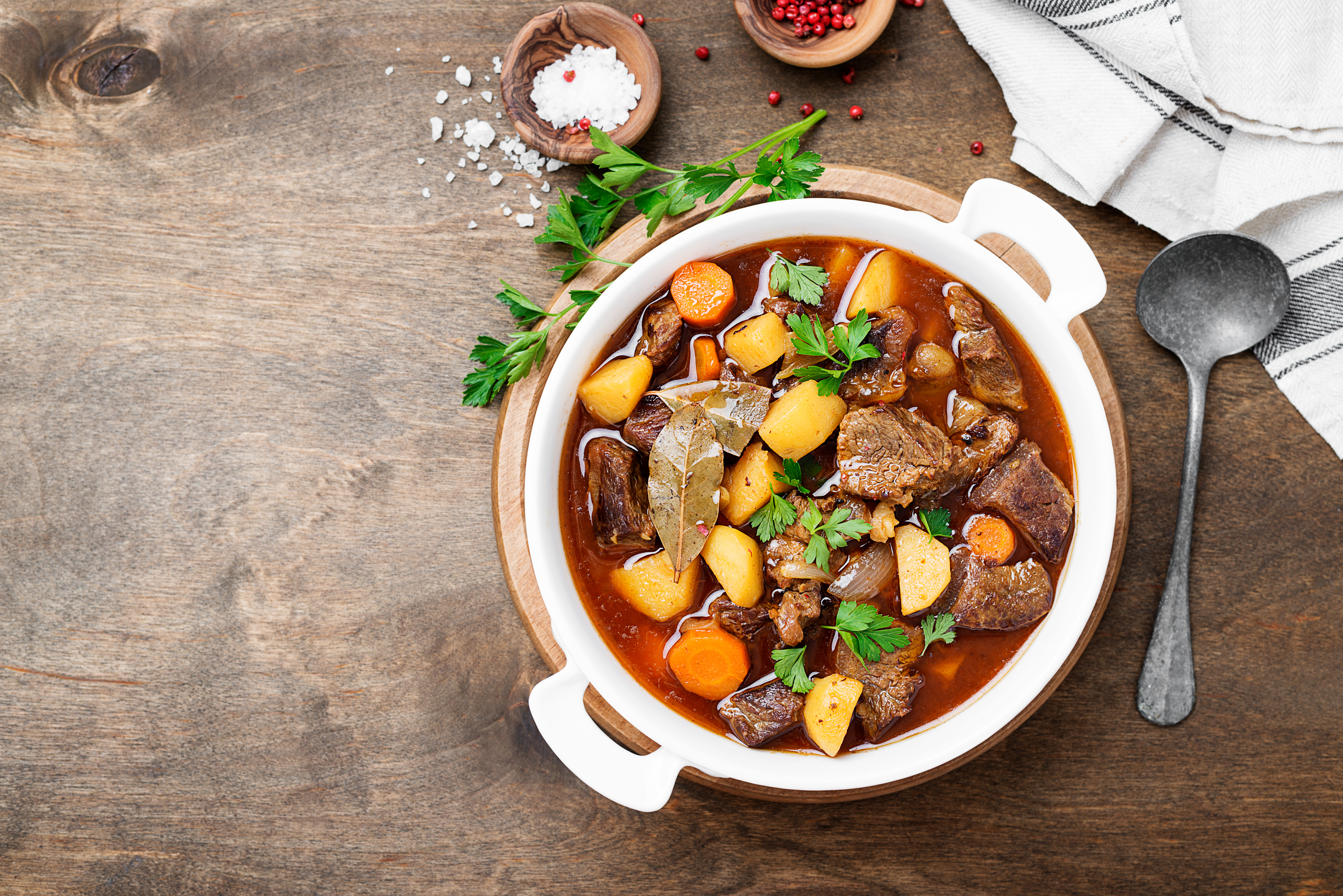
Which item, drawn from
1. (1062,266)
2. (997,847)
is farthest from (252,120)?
(997,847)

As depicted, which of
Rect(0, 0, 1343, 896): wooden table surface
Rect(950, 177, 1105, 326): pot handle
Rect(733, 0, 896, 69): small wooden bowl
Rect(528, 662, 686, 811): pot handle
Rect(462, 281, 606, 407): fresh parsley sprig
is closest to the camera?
Rect(950, 177, 1105, 326): pot handle

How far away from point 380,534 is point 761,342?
4.64 ft

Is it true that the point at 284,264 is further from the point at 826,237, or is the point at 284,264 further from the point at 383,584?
the point at 826,237

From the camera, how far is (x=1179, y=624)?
7.97 ft

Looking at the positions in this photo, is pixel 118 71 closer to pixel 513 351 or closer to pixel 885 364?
pixel 513 351

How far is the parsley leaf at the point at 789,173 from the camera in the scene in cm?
215

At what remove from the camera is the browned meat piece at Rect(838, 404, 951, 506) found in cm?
198

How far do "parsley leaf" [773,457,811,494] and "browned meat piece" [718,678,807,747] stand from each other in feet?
1.74

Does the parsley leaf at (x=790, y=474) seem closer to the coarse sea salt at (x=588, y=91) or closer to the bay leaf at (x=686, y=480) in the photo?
the bay leaf at (x=686, y=480)

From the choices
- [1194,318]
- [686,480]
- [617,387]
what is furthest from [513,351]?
[1194,318]

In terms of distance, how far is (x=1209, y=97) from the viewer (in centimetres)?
236

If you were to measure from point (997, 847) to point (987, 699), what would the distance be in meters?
0.77

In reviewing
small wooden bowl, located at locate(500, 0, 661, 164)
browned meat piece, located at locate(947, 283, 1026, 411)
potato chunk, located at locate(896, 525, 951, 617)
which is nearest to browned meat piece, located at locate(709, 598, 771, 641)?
potato chunk, located at locate(896, 525, 951, 617)

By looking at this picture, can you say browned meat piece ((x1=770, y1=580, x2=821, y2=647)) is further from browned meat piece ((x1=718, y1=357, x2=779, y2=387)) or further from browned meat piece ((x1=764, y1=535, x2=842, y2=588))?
browned meat piece ((x1=718, y1=357, x2=779, y2=387))
